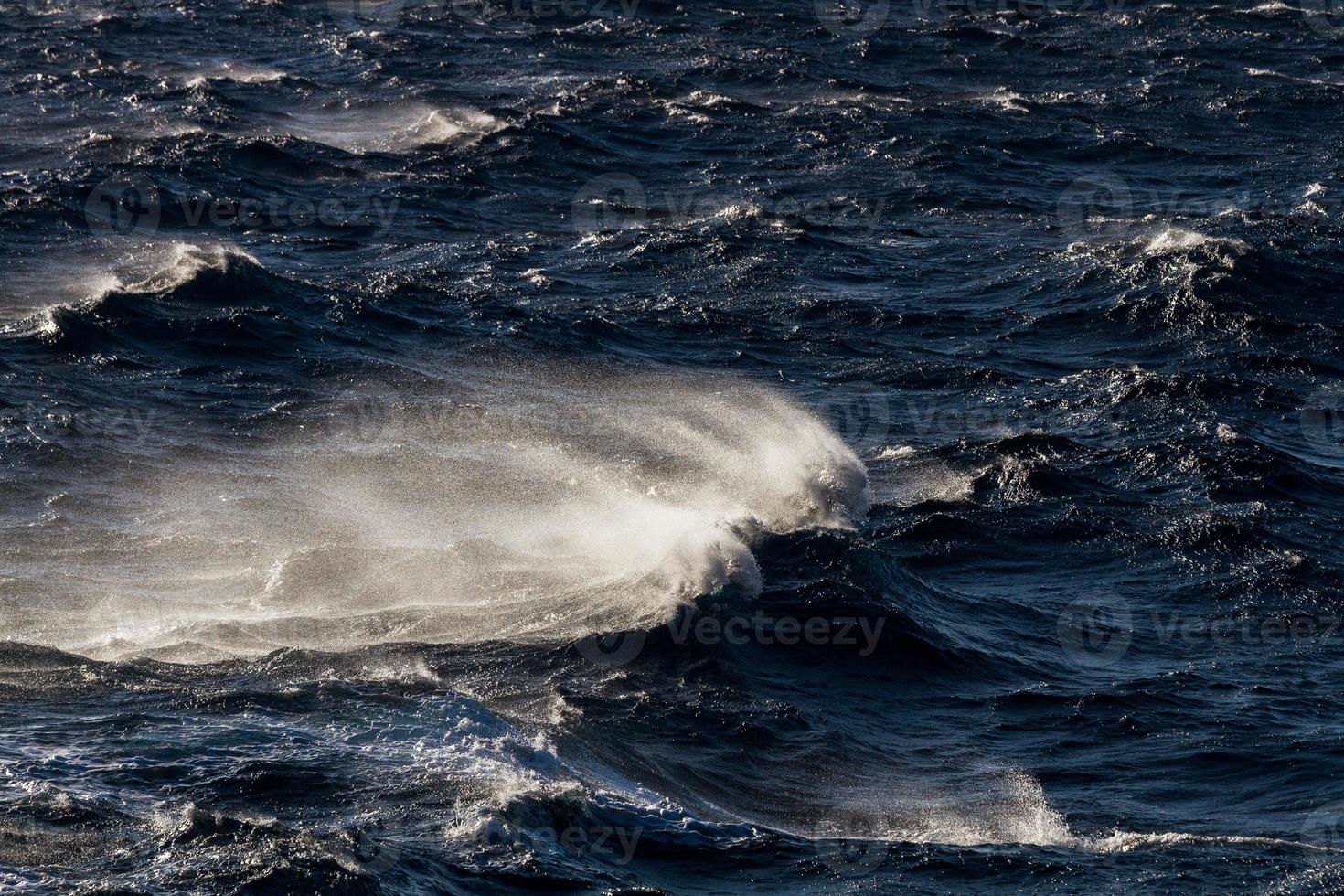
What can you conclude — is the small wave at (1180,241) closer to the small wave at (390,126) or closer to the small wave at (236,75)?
the small wave at (390,126)

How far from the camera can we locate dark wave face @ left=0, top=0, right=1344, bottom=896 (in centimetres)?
2333

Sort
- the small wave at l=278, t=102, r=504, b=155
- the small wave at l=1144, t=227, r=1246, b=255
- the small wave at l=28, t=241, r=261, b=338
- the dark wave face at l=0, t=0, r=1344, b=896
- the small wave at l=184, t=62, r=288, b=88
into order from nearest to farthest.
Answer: the dark wave face at l=0, t=0, r=1344, b=896, the small wave at l=28, t=241, r=261, b=338, the small wave at l=1144, t=227, r=1246, b=255, the small wave at l=278, t=102, r=504, b=155, the small wave at l=184, t=62, r=288, b=88

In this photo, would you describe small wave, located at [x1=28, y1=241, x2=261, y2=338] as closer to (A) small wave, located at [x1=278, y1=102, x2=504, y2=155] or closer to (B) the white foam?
(B) the white foam

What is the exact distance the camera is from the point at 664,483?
3541 centimetres

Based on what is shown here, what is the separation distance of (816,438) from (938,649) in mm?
8337

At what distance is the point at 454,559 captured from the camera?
31594 millimetres

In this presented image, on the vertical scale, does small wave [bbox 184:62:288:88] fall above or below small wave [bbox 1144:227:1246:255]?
above

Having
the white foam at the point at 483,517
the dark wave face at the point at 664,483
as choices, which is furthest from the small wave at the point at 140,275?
the white foam at the point at 483,517

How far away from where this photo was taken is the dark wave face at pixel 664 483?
918 inches

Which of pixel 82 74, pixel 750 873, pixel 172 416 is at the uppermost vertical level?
pixel 82 74

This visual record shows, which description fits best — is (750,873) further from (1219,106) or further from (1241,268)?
(1219,106)

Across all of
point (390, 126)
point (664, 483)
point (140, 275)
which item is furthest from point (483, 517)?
point (390, 126)

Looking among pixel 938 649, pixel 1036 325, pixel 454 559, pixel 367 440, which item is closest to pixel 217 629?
pixel 454 559

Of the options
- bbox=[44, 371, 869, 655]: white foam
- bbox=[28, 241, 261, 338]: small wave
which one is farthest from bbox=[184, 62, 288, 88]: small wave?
bbox=[44, 371, 869, 655]: white foam
